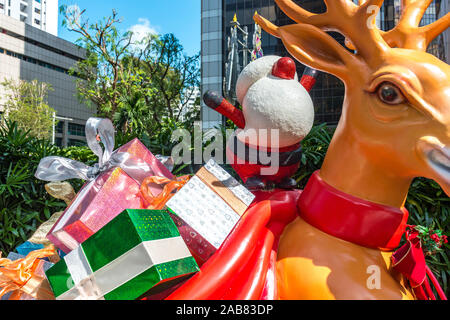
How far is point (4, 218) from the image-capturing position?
8.73ft

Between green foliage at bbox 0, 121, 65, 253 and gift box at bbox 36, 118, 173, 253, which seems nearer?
gift box at bbox 36, 118, 173, 253

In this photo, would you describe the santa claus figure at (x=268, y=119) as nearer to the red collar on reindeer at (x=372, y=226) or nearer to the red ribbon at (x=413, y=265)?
the red collar on reindeer at (x=372, y=226)

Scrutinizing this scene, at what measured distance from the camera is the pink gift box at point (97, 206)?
1252mm

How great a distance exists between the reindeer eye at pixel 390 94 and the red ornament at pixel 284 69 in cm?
35

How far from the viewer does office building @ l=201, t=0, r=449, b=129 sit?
23.5 m

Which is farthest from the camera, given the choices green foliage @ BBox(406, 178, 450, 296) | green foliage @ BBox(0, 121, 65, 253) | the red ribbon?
green foliage @ BBox(0, 121, 65, 253)

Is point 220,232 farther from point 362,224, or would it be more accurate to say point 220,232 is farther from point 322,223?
point 362,224

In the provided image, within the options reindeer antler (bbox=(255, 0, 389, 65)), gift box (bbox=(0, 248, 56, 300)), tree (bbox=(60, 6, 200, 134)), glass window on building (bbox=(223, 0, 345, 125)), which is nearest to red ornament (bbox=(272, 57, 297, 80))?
reindeer antler (bbox=(255, 0, 389, 65))

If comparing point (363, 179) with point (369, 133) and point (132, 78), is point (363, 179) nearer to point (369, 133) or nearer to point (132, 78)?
point (369, 133)

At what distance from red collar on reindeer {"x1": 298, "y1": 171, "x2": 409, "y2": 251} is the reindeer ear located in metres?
0.42

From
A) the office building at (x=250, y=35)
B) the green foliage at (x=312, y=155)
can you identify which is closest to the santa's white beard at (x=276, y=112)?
the green foliage at (x=312, y=155)

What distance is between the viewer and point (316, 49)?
1.22 metres

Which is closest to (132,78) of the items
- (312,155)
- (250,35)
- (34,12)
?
(250,35)

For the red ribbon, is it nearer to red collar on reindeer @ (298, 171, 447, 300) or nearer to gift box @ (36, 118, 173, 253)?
red collar on reindeer @ (298, 171, 447, 300)
